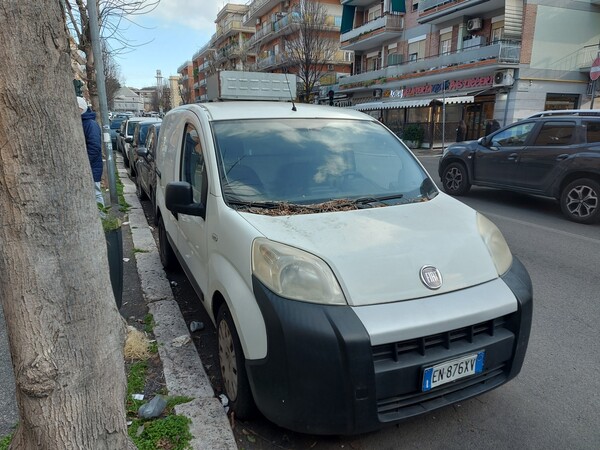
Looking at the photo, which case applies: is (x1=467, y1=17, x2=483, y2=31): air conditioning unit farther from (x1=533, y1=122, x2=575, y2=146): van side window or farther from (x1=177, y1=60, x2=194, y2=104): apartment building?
(x1=177, y1=60, x2=194, y2=104): apartment building

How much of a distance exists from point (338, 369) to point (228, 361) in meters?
0.91

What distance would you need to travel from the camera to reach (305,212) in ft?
9.04

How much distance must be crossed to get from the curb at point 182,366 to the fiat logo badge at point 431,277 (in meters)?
1.34

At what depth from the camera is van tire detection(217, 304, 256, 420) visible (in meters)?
2.45

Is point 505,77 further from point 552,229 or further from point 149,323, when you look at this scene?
point 149,323

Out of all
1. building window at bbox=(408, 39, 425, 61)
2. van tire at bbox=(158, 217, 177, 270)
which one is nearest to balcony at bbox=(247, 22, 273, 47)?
building window at bbox=(408, 39, 425, 61)

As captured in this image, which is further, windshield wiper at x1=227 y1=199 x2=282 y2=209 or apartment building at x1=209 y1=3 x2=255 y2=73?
apartment building at x1=209 y1=3 x2=255 y2=73

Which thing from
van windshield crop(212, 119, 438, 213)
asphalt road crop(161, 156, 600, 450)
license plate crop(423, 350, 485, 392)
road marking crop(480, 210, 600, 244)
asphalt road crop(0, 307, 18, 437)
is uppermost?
van windshield crop(212, 119, 438, 213)

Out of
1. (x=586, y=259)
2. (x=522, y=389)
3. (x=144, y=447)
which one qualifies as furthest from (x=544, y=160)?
(x=144, y=447)

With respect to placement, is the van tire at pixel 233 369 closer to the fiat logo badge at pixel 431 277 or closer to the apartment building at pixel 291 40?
the fiat logo badge at pixel 431 277

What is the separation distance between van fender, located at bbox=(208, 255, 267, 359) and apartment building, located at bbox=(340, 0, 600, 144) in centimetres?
2125

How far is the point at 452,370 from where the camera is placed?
221 centimetres

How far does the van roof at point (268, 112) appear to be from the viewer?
3.46m

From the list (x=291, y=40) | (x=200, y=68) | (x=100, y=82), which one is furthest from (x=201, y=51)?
(x=100, y=82)
